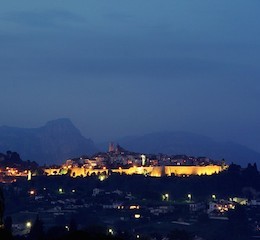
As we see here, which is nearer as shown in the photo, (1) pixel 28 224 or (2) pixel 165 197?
(1) pixel 28 224

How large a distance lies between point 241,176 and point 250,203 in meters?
9.80

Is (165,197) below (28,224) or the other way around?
the other way around

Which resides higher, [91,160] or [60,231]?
[91,160]

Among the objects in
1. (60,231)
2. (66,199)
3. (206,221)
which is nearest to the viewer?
(60,231)

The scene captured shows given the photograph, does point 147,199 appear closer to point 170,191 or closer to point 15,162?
point 170,191

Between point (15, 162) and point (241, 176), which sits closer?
point (241, 176)

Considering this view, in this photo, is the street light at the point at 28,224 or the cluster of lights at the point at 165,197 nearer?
the street light at the point at 28,224

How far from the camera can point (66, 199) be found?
366 feet

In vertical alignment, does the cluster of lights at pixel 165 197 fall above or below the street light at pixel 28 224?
above

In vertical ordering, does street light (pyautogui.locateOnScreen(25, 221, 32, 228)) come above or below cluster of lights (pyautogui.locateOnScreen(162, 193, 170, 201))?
below

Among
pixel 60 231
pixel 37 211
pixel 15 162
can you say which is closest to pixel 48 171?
pixel 15 162

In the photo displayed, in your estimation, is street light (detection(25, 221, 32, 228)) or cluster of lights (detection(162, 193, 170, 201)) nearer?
street light (detection(25, 221, 32, 228))

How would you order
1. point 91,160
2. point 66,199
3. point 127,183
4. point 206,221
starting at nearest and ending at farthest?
point 206,221 < point 66,199 < point 127,183 < point 91,160

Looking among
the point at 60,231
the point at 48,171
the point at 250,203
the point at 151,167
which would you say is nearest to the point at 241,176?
the point at 250,203
